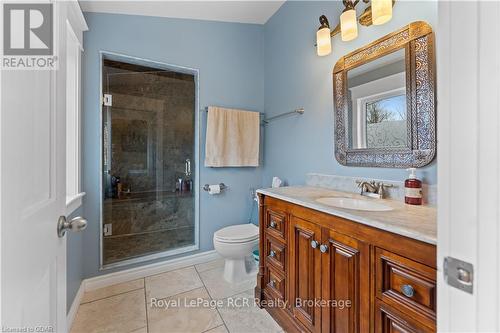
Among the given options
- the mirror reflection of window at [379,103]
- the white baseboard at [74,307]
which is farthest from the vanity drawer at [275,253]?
the white baseboard at [74,307]

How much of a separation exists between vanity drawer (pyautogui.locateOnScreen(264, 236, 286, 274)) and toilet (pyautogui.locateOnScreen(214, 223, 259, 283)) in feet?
1.15

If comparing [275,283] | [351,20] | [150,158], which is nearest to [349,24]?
[351,20]

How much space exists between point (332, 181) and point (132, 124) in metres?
1.98

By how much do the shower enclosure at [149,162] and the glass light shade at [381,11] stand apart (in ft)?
5.56

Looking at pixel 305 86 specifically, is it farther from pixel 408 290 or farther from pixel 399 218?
pixel 408 290

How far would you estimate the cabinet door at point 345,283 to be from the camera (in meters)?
1.00

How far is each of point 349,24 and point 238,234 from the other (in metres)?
1.80

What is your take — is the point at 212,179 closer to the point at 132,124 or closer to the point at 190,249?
the point at 190,249

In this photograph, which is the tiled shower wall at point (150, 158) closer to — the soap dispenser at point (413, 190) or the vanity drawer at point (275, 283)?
the vanity drawer at point (275, 283)

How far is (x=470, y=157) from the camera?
0.40 metres

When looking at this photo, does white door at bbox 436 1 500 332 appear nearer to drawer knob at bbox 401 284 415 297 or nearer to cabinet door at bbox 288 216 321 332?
drawer knob at bbox 401 284 415 297

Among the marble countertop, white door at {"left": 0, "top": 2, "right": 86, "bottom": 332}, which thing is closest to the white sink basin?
the marble countertop

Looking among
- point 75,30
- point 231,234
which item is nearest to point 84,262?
point 231,234

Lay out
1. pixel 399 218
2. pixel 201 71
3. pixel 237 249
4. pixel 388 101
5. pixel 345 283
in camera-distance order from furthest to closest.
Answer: pixel 201 71
pixel 237 249
pixel 388 101
pixel 345 283
pixel 399 218
